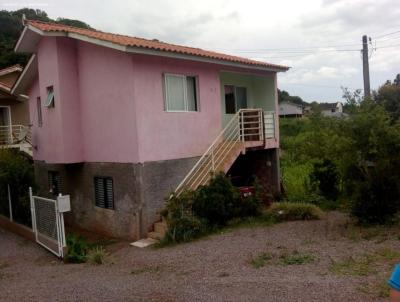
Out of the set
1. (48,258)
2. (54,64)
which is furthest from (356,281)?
(54,64)

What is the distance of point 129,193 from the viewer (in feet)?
40.1

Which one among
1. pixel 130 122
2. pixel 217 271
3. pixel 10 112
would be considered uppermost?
pixel 10 112

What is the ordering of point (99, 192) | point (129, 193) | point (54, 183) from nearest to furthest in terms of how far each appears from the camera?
point (129, 193) → point (99, 192) → point (54, 183)

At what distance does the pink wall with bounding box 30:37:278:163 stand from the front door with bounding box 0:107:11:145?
27.7 feet

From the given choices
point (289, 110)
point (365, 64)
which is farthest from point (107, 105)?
point (289, 110)

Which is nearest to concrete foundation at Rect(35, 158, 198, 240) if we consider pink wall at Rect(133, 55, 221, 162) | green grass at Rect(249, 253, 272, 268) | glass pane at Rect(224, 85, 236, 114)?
pink wall at Rect(133, 55, 221, 162)

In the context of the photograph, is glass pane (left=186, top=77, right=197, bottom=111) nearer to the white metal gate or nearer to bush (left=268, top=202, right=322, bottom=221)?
bush (left=268, top=202, right=322, bottom=221)

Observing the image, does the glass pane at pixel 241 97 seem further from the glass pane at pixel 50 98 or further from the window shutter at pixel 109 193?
the glass pane at pixel 50 98

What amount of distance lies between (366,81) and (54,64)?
13.0m

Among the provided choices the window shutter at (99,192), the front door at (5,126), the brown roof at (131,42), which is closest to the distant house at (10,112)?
the front door at (5,126)

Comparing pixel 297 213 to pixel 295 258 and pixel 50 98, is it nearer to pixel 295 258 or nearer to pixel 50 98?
pixel 295 258

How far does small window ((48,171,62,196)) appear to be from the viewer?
1619 centimetres

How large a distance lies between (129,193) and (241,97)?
6.98m

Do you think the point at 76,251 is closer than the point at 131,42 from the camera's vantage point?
Yes
